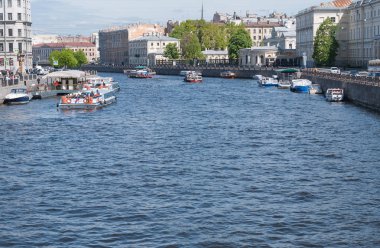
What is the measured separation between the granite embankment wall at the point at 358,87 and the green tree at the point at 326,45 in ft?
93.7

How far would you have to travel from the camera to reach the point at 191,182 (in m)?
28.5

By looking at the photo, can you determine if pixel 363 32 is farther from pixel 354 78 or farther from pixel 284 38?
pixel 284 38

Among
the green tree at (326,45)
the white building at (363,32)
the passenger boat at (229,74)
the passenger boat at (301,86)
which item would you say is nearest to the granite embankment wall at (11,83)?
the passenger boat at (301,86)

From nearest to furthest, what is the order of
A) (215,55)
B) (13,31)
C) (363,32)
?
(363,32), (13,31), (215,55)

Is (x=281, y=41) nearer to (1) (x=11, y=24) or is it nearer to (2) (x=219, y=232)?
(1) (x=11, y=24)

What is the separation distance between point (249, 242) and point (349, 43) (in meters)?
99.6

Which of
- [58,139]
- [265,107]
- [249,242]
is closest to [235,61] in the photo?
[265,107]

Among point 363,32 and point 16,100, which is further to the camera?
point 363,32

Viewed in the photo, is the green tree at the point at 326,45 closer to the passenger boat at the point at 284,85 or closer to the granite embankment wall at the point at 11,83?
the passenger boat at the point at 284,85

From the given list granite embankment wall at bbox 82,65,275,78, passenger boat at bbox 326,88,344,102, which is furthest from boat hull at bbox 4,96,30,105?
granite embankment wall at bbox 82,65,275,78

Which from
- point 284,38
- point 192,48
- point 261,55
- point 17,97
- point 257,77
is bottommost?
point 17,97

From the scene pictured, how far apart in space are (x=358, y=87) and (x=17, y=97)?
27699 millimetres

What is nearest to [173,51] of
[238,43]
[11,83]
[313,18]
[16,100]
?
[238,43]

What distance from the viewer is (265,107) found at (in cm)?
6316
